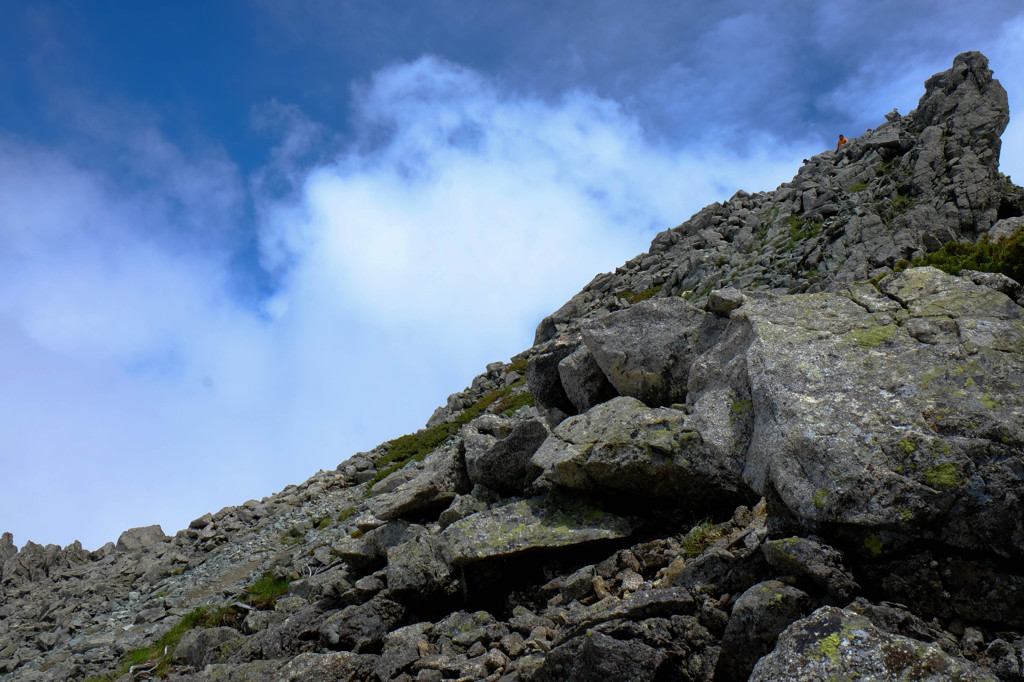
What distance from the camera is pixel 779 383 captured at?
34.4 ft

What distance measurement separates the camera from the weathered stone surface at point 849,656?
664 centimetres

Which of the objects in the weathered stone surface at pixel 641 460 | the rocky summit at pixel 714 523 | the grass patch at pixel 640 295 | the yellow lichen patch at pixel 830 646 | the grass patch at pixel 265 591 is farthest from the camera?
the grass patch at pixel 640 295

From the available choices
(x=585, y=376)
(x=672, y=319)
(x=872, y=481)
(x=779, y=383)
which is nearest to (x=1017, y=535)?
(x=872, y=481)

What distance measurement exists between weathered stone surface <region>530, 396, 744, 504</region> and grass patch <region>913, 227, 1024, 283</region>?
10.8 meters

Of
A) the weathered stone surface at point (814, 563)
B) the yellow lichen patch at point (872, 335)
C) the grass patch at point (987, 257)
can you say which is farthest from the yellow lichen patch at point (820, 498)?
the grass patch at point (987, 257)

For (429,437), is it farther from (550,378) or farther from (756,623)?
Result: (756,623)

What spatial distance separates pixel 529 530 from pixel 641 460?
9.56ft

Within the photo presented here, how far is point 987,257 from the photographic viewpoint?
770 inches

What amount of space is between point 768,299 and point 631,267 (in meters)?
61.8

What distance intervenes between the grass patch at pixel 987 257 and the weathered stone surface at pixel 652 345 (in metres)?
8.30

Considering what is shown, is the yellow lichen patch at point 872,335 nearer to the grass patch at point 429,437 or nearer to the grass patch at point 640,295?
the grass patch at point 429,437

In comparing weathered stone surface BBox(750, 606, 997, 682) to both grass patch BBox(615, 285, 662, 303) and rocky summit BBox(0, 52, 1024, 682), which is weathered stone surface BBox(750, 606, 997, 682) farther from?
grass patch BBox(615, 285, 662, 303)

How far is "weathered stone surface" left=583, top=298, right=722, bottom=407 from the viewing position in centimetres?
1550

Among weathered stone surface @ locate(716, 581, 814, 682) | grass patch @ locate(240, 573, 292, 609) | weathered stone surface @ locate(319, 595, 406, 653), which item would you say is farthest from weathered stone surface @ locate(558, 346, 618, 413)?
grass patch @ locate(240, 573, 292, 609)
